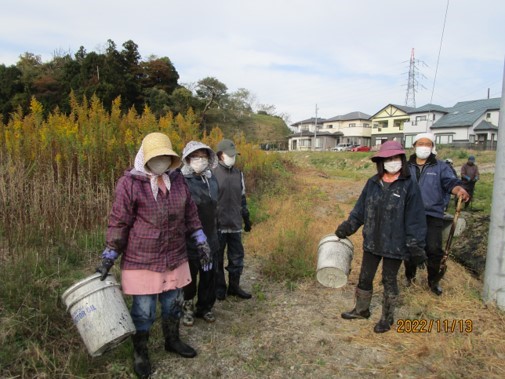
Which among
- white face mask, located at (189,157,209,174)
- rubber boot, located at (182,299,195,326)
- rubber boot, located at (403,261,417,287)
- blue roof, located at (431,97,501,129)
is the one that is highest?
blue roof, located at (431,97,501,129)

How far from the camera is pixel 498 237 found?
3320 mm

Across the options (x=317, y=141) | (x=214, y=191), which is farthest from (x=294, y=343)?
(x=317, y=141)

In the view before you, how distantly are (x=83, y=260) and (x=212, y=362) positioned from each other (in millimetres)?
2307

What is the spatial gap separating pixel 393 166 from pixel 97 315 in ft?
8.54

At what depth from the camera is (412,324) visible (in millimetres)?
3293

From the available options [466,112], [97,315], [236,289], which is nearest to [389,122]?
[466,112]

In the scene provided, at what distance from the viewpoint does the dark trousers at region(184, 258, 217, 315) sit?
10.7 ft

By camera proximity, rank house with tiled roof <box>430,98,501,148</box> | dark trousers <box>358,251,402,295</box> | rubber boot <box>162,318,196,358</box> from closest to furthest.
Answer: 1. rubber boot <box>162,318,196,358</box>
2. dark trousers <box>358,251,402,295</box>
3. house with tiled roof <box>430,98,501,148</box>

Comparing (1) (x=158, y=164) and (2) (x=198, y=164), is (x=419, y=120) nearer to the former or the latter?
(2) (x=198, y=164)

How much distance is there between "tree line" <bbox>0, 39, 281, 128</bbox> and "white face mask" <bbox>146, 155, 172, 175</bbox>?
494 inches

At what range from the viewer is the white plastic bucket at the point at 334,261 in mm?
3422

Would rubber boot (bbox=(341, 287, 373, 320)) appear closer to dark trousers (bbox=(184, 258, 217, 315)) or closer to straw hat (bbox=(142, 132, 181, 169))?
dark trousers (bbox=(184, 258, 217, 315))

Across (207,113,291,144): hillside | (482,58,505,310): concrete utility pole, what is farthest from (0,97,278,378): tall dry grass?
(207,113,291,144): hillside

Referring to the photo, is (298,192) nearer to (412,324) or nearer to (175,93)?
(412,324)
